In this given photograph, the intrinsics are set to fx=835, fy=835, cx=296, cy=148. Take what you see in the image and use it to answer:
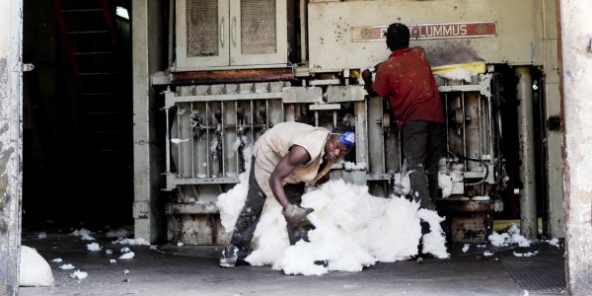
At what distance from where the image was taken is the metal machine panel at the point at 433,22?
27.1 feet

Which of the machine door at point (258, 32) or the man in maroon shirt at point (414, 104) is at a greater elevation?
the machine door at point (258, 32)

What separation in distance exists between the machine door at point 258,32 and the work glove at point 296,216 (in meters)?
2.20

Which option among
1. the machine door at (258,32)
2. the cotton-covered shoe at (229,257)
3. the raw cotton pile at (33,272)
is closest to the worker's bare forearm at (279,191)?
the cotton-covered shoe at (229,257)

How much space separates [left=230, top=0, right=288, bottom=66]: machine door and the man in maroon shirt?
1.23 metres

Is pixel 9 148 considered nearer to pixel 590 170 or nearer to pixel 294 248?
pixel 294 248

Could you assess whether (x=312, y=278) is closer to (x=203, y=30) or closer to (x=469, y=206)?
(x=469, y=206)

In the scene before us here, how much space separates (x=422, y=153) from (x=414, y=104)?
0.45 m

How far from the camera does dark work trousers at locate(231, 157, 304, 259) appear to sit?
7191 millimetres

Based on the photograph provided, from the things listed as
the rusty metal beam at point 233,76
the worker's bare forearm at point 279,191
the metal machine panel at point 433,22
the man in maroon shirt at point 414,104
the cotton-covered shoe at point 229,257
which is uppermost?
the metal machine panel at point 433,22

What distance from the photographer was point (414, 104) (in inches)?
301

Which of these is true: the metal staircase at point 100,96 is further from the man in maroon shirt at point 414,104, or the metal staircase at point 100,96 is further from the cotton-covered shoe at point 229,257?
the man in maroon shirt at point 414,104

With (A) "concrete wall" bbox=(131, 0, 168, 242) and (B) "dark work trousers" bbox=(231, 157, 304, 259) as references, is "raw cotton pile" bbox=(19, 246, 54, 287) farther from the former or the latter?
(A) "concrete wall" bbox=(131, 0, 168, 242)

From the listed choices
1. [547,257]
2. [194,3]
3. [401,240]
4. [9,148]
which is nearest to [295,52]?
[194,3]

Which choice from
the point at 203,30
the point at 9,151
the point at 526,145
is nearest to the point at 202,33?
the point at 203,30
